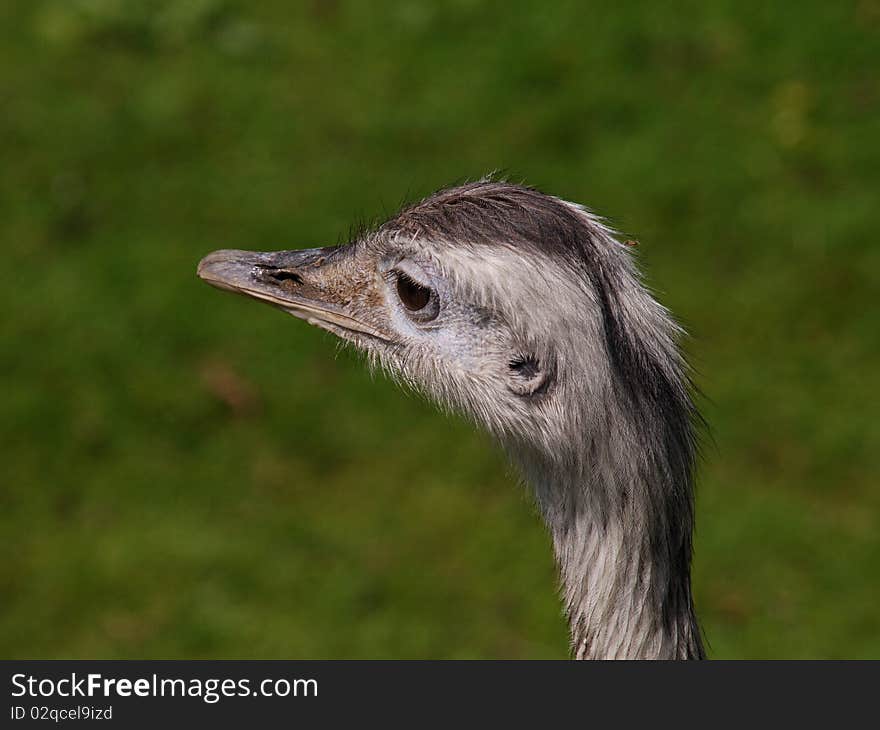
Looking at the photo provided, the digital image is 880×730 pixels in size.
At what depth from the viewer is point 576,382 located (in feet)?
7.25

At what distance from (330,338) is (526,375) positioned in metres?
2.50

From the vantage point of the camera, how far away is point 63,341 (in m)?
4.80

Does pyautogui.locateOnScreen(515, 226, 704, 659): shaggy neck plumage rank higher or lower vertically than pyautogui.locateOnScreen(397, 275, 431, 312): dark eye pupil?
lower

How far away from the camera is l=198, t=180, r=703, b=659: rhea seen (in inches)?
86.7

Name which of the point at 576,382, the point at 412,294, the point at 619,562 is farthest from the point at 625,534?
the point at 412,294

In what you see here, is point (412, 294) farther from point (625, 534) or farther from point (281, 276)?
point (625, 534)

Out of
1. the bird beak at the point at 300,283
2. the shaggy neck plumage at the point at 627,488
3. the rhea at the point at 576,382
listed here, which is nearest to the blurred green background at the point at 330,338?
the bird beak at the point at 300,283

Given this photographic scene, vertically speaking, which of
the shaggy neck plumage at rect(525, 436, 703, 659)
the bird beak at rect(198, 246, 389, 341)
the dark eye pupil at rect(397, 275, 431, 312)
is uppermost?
the bird beak at rect(198, 246, 389, 341)

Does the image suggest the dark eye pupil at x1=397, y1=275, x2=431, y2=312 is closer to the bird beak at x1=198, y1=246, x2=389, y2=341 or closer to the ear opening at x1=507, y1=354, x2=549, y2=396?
the bird beak at x1=198, y1=246, x2=389, y2=341

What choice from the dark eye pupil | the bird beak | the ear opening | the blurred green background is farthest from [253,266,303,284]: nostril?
the blurred green background

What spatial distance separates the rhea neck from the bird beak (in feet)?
1.61

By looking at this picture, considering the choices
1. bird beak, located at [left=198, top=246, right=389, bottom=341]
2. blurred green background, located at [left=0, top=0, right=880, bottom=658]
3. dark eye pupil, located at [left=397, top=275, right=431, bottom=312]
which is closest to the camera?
dark eye pupil, located at [left=397, top=275, right=431, bottom=312]

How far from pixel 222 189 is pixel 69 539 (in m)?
1.55
